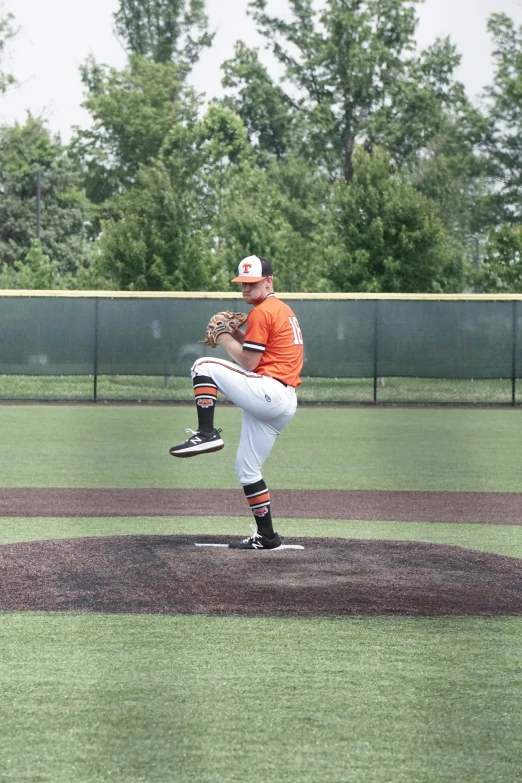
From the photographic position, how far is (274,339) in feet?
21.0

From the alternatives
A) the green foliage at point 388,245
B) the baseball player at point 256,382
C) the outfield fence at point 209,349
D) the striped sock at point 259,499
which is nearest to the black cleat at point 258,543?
the baseball player at point 256,382

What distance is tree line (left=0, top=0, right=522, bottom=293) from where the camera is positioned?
29672mm

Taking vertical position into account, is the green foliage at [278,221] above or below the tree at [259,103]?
below

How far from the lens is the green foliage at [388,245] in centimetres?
2734

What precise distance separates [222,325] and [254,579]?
5.12 ft

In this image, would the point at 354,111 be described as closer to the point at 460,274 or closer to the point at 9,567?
the point at 460,274

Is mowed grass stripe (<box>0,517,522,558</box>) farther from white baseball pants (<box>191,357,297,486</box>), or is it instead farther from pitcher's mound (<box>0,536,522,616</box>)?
white baseball pants (<box>191,357,297,486</box>)

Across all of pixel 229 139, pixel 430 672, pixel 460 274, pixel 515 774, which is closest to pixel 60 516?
pixel 430 672

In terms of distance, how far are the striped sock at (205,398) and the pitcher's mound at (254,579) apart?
2.42 feet

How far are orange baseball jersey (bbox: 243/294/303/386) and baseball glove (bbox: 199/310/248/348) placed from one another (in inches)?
6.5

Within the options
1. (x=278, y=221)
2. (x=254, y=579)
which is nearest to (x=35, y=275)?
(x=278, y=221)

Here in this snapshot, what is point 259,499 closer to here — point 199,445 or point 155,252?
point 199,445

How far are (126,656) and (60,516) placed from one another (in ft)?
14.4

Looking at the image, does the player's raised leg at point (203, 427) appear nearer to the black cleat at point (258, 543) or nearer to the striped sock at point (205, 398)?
the striped sock at point (205, 398)
